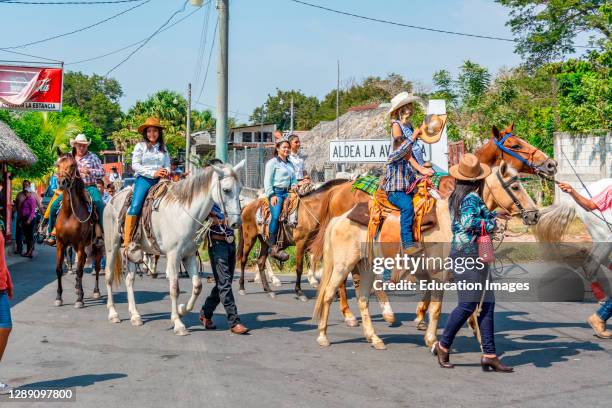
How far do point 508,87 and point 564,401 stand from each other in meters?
20.9

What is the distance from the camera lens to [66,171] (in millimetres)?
12500

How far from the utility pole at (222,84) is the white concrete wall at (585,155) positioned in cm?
944

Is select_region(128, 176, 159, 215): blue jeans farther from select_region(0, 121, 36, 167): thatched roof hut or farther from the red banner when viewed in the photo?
the red banner

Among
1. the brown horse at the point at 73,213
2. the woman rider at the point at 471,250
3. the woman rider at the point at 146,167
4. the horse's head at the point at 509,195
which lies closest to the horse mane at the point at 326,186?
the woman rider at the point at 146,167

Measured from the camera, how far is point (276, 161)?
13148mm

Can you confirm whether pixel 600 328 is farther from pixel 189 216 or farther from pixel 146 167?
pixel 146 167

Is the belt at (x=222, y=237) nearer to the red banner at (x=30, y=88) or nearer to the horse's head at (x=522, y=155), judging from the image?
the horse's head at (x=522, y=155)

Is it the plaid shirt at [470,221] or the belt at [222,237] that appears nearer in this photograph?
the plaid shirt at [470,221]

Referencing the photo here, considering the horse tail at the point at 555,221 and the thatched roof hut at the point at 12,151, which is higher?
the thatched roof hut at the point at 12,151

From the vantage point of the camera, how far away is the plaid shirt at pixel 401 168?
347 inches

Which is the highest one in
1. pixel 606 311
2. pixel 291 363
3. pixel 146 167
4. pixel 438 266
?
pixel 146 167

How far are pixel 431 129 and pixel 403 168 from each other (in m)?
0.60

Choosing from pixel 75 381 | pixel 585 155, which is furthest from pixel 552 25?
pixel 75 381

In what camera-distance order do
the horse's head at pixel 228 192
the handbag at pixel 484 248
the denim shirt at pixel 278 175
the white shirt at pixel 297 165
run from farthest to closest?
the white shirt at pixel 297 165 < the denim shirt at pixel 278 175 < the horse's head at pixel 228 192 < the handbag at pixel 484 248
